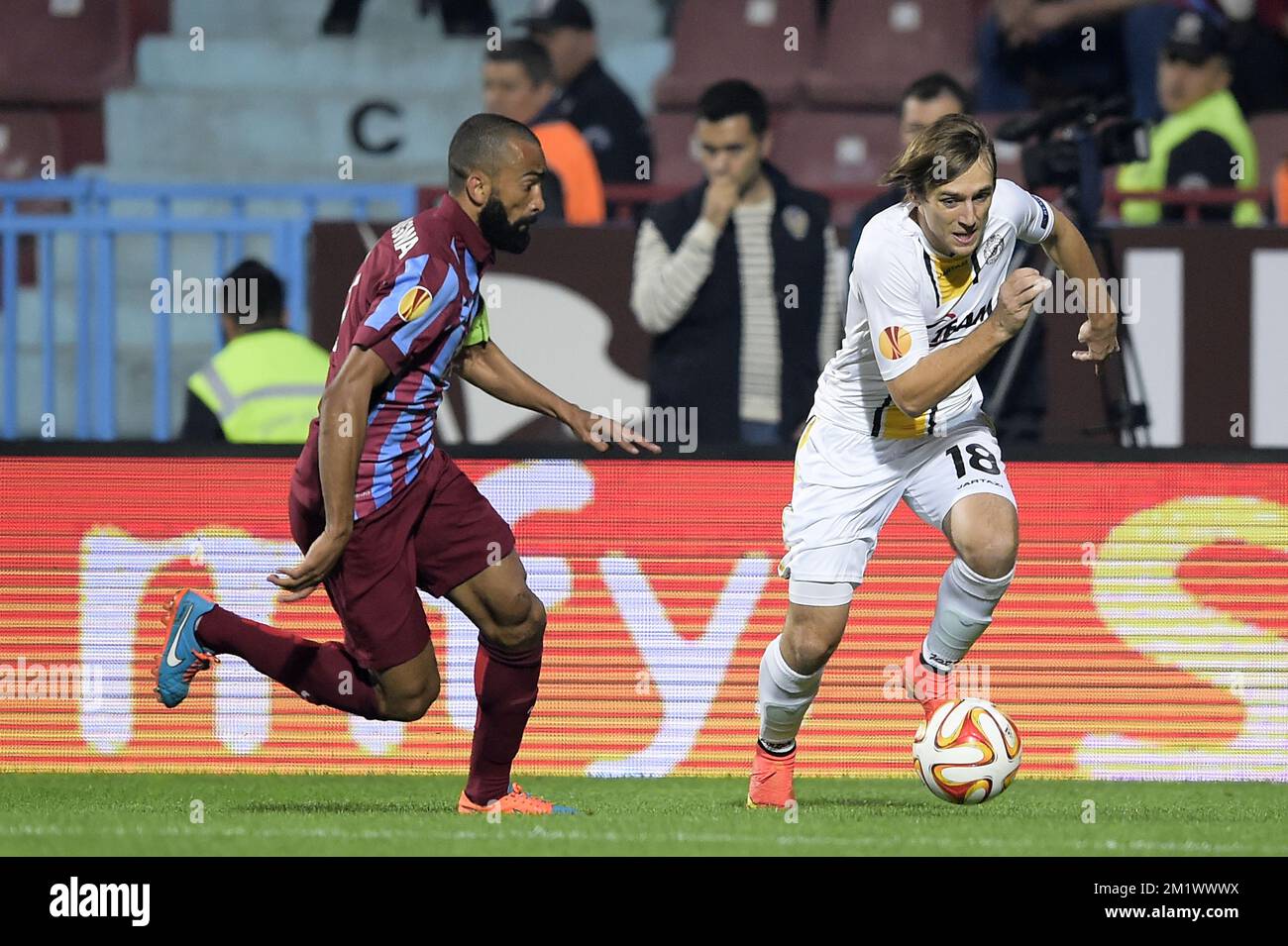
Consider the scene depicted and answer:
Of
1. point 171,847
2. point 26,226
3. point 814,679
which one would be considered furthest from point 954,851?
point 26,226

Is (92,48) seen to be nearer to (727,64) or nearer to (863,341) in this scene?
(727,64)

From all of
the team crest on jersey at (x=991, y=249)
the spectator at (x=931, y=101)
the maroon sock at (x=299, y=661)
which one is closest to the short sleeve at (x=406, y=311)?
the maroon sock at (x=299, y=661)

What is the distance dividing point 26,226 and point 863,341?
5.40m

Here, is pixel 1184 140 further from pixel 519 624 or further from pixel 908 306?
pixel 519 624

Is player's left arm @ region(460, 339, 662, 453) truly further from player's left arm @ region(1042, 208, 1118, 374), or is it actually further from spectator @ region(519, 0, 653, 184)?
spectator @ region(519, 0, 653, 184)

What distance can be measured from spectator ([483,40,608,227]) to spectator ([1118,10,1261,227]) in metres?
2.61

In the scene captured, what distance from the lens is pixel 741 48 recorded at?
13180mm

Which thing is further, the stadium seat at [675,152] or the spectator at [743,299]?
the stadium seat at [675,152]

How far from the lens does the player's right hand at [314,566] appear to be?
562 centimetres

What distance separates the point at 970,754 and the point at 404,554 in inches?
63.7

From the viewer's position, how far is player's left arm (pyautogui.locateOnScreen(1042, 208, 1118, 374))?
20.4 feet
